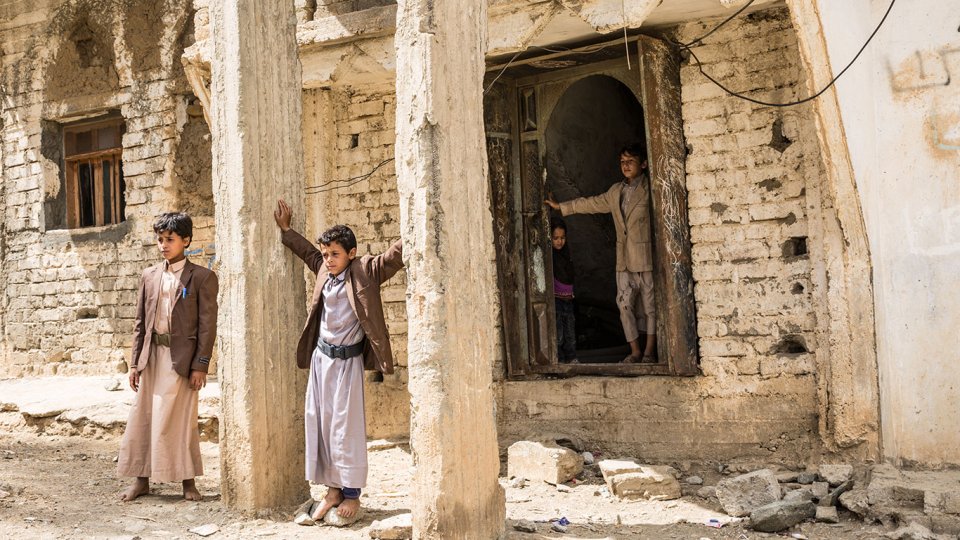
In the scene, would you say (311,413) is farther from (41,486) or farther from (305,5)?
(305,5)

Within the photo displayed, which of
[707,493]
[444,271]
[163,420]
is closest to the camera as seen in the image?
[444,271]

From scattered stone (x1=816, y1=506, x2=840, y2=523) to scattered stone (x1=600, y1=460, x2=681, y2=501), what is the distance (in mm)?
877

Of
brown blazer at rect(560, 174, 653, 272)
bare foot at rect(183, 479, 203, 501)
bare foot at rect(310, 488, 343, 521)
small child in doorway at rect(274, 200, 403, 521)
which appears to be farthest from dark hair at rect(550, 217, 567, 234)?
bare foot at rect(183, 479, 203, 501)

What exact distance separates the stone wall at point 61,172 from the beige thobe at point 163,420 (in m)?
3.88

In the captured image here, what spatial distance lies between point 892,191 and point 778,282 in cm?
92

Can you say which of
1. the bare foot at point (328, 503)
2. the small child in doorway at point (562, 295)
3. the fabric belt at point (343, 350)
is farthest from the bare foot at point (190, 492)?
the small child in doorway at point (562, 295)

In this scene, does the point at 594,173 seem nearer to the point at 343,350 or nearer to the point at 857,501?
the point at 857,501

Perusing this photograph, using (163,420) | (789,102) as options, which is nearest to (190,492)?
(163,420)

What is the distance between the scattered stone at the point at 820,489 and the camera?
4.90 metres

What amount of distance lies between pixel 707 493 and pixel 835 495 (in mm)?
780

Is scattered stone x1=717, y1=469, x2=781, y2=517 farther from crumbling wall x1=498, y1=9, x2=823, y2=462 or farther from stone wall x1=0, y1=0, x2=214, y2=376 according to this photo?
stone wall x1=0, y1=0, x2=214, y2=376

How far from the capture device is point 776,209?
5730 millimetres

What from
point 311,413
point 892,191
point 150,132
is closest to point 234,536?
point 311,413

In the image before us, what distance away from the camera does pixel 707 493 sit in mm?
5352
